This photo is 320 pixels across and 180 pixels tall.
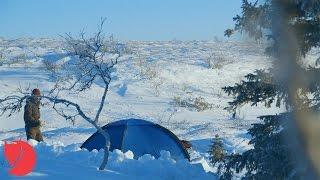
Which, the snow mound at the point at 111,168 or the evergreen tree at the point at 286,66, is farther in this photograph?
the snow mound at the point at 111,168

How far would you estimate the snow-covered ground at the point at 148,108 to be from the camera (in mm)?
8688

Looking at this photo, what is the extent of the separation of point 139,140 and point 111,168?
2828 mm

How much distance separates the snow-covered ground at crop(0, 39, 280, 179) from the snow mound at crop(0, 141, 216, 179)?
0.01m

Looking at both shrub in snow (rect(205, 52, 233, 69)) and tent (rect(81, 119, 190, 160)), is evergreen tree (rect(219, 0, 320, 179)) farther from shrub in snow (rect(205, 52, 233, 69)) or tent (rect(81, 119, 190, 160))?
shrub in snow (rect(205, 52, 233, 69))

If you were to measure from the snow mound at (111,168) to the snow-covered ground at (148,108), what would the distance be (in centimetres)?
1

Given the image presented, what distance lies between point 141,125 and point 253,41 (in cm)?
568

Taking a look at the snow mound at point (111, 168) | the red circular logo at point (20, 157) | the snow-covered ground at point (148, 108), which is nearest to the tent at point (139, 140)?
the snow-covered ground at point (148, 108)

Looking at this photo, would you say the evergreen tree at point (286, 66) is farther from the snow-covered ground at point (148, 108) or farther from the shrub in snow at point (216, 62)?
the shrub in snow at point (216, 62)

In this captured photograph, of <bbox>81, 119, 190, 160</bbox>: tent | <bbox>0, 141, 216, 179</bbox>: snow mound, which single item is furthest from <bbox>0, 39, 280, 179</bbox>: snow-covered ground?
<bbox>81, 119, 190, 160</bbox>: tent

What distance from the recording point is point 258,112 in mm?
21109

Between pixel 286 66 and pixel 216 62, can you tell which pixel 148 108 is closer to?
pixel 216 62

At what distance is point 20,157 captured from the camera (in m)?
8.91

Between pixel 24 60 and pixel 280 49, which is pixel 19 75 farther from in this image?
pixel 280 49

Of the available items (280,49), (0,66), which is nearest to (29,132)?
(280,49)
